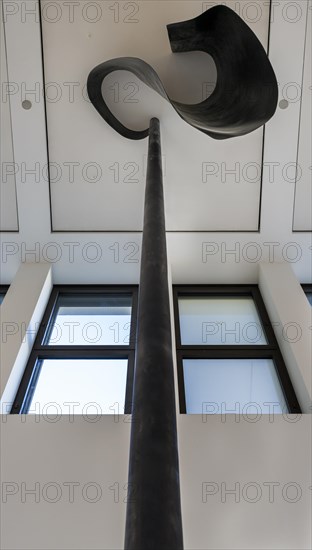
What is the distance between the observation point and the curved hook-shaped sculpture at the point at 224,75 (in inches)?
163

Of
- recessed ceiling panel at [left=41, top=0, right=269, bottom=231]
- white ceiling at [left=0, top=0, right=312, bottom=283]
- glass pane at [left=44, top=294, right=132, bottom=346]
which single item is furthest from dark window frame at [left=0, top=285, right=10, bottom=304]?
recessed ceiling panel at [left=41, top=0, right=269, bottom=231]

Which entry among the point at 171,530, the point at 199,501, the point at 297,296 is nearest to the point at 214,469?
the point at 199,501

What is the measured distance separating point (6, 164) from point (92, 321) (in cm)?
197

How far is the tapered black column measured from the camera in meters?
0.84

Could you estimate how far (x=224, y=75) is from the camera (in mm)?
4918

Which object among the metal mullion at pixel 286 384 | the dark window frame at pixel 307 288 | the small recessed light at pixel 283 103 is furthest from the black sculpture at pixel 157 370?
the dark window frame at pixel 307 288

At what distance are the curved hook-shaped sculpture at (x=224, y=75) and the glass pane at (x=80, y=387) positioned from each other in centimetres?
233

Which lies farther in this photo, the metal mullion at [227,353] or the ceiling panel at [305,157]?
the ceiling panel at [305,157]

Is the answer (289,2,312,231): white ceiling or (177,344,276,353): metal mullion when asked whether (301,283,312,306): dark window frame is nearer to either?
(289,2,312,231): white ceiling

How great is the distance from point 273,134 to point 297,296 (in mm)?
1753

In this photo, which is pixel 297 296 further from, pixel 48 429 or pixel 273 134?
pixel 48 429

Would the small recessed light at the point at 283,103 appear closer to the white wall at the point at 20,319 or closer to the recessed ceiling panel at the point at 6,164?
the recessed ceiling panel at the point at 6,164

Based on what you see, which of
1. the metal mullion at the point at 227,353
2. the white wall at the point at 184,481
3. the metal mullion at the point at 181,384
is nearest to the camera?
the white wall at the point at 184,481

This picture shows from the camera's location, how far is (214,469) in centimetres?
364
